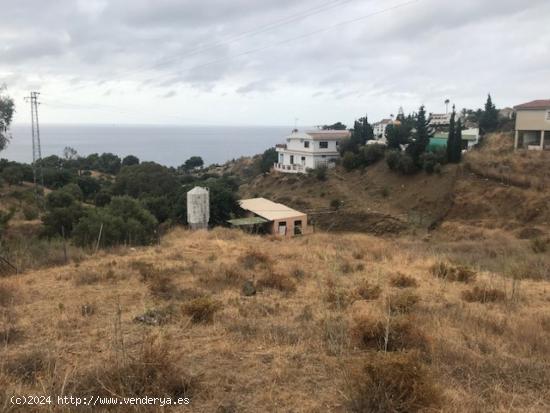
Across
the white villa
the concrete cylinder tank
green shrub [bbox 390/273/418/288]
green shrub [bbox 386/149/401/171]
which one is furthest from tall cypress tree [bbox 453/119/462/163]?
green shrub [bbox 390/273/418/288]

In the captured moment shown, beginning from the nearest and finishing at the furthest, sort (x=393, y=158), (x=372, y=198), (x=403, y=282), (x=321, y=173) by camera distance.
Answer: (x=403, y=282)
(x=372, y=198)
(x=393, y=158)
(x=321, y=173)

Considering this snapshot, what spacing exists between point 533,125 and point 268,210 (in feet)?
77.8

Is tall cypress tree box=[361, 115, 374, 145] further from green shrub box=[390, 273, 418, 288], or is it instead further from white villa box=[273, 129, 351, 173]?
green shrub box=[390, 273, 418, 288]

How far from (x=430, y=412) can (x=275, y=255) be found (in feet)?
29.8

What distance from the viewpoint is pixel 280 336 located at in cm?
594

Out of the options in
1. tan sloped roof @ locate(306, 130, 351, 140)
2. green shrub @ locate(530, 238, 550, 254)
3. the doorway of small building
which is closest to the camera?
green shrub @ locate(530, 238, 550, 254)

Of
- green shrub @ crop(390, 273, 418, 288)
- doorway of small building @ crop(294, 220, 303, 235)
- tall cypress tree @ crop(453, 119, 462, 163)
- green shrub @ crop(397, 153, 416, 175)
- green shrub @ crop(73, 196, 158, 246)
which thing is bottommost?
doorway of small building @ crop(294, 220, 303, 235)

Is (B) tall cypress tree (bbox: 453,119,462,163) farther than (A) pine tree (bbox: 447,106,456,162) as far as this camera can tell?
Yes

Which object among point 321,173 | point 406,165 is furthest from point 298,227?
point 321,173

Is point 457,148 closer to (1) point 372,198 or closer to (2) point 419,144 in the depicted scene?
(2) point 419,144

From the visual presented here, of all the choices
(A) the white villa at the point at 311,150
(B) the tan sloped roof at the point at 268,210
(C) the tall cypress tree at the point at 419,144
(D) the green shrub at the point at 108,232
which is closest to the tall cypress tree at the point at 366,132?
(A) the white villa at the point at 311,150

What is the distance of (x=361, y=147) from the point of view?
4697cm

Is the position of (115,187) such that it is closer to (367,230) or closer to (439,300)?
(367,230)

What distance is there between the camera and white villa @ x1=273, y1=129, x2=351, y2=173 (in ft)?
173
